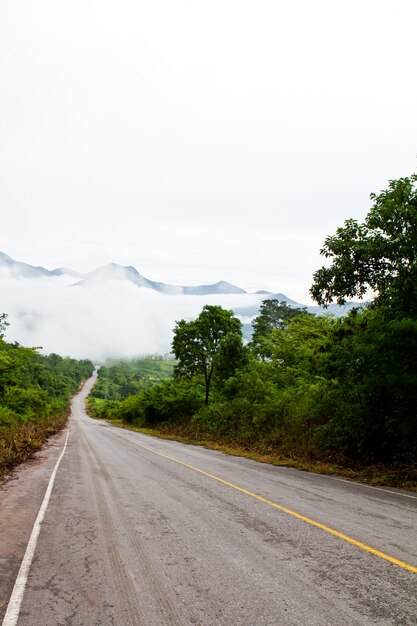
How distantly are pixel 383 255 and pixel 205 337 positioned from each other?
77.4ft

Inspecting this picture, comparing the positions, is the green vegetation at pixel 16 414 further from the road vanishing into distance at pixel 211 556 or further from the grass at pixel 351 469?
the grass at pixel 351 469

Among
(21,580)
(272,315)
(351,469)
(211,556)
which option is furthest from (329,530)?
(272,315)

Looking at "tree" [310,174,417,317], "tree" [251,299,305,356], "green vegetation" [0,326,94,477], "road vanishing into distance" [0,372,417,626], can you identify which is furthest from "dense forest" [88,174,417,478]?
"tree" [251,299,305,356]

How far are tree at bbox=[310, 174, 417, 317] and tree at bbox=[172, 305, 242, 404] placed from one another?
21051 mm

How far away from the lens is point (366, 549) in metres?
5.16

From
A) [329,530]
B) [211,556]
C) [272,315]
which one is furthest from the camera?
[272,315]

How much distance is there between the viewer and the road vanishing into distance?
369 centimetres

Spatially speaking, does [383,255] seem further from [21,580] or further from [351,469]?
[21,580]

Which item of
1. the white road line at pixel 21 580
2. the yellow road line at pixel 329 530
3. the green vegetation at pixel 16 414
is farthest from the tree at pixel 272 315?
the white road line at pixel 21 580

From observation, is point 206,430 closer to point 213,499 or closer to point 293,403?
point 293,403

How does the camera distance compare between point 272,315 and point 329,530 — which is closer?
point 329,530

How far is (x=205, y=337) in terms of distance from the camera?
3403 cm

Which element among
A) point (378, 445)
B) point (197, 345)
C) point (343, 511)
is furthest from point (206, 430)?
point (343, 511)

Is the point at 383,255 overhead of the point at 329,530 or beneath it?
overhead
